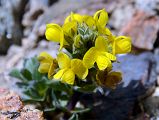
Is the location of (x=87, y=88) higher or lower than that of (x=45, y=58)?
lower

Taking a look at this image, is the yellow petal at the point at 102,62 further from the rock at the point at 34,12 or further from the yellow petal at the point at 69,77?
the rock at the point at 34,12

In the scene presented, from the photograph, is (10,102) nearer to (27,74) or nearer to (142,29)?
(27,74)

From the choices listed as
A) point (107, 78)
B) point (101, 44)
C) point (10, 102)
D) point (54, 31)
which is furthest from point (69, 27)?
point (10, 102)

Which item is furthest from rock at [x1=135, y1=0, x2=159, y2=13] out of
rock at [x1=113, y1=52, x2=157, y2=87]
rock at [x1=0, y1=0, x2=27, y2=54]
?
rock at [x1=0, y1=0, x2=27, y2=54]

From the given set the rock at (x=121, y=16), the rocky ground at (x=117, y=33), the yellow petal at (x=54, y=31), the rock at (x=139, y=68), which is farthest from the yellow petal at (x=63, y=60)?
the rock at (x=121, y=16)

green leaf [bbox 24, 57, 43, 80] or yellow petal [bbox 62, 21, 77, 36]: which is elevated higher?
yellow petal [bbox 62, 21, 77, 36]

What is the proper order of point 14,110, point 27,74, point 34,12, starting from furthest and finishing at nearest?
point 34,12 < point 27,74 < point 14,110

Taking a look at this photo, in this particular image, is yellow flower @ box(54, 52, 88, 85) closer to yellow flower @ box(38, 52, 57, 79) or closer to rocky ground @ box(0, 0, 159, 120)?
yellow flower @ box(38, 52, 57, 79)

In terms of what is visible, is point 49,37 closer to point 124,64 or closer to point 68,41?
point 68,41
